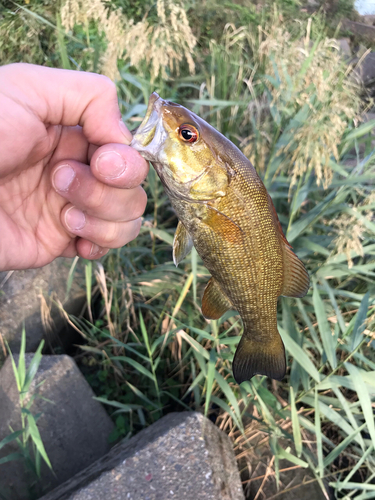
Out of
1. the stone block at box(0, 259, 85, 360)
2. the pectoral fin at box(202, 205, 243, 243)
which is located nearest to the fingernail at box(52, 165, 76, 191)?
the pectoral fin at box(202, 205, 243, 243)

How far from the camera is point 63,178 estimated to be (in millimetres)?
1325

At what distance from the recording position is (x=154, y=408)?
2268 millimetres

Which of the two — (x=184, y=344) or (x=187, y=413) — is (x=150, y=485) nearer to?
(x=187, y=413)

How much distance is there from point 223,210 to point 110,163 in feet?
1.35

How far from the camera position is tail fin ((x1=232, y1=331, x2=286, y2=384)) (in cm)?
137

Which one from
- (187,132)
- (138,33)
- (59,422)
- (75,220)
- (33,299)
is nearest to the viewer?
(187,132)

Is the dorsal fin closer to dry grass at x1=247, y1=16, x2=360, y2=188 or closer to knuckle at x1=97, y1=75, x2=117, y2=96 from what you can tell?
dry grass at x1=247, y1=16, x2=360, y2=188

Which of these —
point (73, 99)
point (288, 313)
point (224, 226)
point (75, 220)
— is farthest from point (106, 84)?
point (288, 313)

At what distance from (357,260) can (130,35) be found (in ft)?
6.41

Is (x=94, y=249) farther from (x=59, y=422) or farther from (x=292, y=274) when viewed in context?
(x=59, y=422)

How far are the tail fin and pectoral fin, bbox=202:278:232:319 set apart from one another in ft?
0.52

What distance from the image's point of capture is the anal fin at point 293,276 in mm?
1290

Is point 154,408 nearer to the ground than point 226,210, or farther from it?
nearer to the ground

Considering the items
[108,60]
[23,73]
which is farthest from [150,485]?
[108,60]
